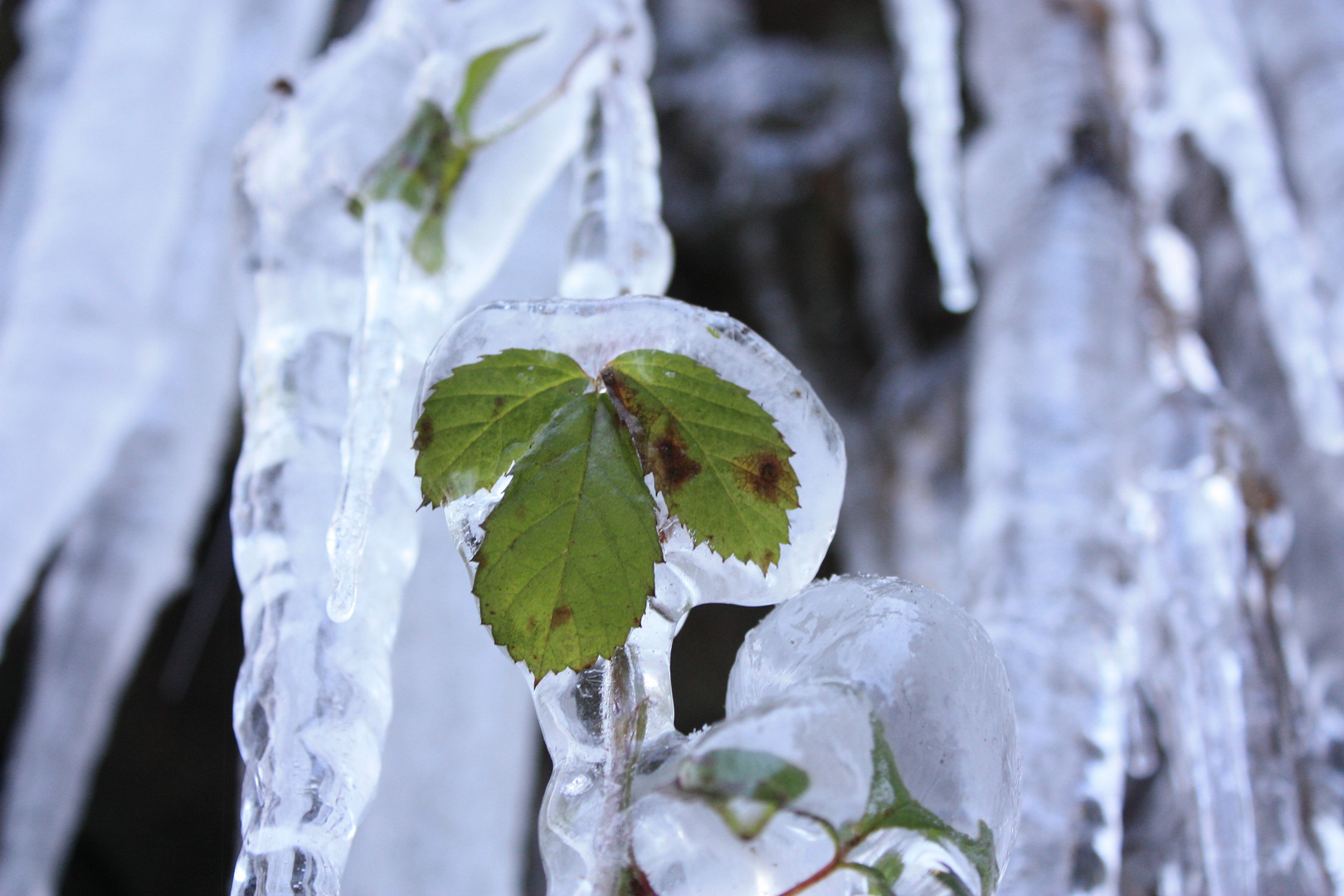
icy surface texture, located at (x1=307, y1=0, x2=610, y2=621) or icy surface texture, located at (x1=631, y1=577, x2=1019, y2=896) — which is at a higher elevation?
icy surface texture, located at (x1=307, y1=0, x2=610, y2=621)

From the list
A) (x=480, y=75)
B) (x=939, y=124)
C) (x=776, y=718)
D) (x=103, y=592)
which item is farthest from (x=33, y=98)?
(x=776, y=718)

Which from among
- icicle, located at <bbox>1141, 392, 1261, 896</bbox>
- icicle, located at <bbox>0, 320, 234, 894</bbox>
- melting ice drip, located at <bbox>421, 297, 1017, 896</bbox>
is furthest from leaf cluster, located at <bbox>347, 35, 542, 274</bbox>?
icicle, located at <bbox>0, 320, 234, 894</bbox>

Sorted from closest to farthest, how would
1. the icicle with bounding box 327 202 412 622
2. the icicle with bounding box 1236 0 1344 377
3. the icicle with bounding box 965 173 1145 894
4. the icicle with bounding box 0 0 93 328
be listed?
the icicle with bounding box 327 202 412 622
the icicle with bounding box 965 173 1145 894
the icicle with bounding box 1236 0 1344 377
the icicle with bounding box 0 0 93 328

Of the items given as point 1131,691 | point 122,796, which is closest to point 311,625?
point 1131,691

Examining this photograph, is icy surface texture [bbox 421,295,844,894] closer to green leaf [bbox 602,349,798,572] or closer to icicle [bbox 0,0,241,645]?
green leaf [bbox 602,349,798,572]

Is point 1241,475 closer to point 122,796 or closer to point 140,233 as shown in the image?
point 140,233

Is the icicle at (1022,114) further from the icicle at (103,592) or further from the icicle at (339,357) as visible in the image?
the icicle at (103,592)
